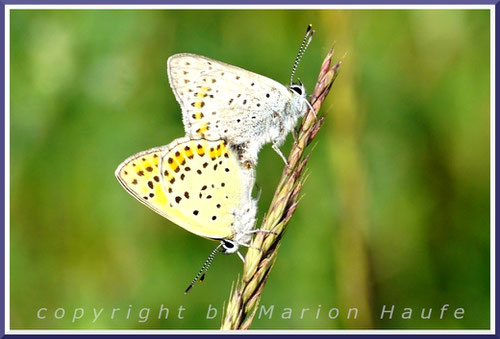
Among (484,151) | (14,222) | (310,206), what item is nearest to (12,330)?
(14,222)

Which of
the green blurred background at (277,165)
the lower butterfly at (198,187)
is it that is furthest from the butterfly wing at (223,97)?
the green blurred background at (277,165)

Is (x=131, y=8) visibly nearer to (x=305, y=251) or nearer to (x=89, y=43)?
(x=89, y=43)

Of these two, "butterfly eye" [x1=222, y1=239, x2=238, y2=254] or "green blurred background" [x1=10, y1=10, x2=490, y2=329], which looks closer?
"butterfly eye" [x1=222, y1=239, x2=238, y2=254]

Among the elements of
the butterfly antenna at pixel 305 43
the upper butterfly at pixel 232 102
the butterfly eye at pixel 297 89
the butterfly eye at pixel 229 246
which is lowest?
the butterfly eye at pixel 229 246

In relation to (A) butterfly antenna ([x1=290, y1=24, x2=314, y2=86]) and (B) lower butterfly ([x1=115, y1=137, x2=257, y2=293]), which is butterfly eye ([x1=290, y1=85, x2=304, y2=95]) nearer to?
(B) lower butterfly ([x1=115, y1=137, x2=257, y2=293])

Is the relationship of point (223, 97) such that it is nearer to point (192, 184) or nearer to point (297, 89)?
point (297, 89)

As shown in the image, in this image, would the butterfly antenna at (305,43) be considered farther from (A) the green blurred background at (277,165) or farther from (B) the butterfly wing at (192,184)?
(B) the butterfly wing at (192,184)

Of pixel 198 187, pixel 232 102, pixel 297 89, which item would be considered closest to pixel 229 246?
pixel 198 187

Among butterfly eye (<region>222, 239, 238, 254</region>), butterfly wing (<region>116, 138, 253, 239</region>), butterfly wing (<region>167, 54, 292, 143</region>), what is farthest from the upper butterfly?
butterfly eye (<region>222, 239, 238, 254</region>)
